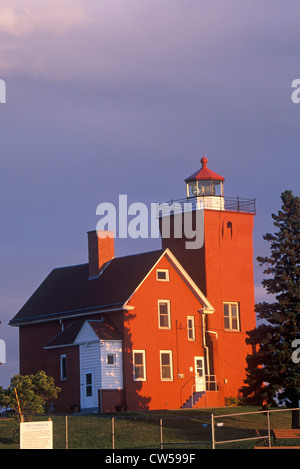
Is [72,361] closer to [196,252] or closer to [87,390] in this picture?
[87,390]

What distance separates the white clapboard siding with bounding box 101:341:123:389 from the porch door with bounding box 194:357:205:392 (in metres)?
5.19

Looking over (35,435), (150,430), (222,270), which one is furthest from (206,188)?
(35,435)

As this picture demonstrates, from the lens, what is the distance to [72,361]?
162ft

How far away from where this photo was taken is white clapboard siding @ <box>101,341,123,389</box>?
47469 mm

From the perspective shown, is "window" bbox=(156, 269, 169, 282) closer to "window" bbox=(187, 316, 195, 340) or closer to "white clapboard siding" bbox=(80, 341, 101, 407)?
"window" bbox=(187, 316, 195, 340)

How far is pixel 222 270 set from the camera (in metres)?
53.3

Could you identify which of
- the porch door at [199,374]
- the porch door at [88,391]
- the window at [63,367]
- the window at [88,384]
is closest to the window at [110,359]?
the porch door at [88,391]

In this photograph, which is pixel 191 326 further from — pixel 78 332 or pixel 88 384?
pixel 88 384

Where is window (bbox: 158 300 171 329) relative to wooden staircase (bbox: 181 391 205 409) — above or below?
above

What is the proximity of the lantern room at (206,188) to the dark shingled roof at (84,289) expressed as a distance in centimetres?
499

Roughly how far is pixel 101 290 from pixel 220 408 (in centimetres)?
946

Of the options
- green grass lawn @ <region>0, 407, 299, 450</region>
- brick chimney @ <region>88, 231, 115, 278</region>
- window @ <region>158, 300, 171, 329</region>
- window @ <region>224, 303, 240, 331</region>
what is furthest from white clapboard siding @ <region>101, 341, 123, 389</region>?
window @ <region>224, 303, 240, 331</region>

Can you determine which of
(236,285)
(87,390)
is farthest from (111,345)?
(236,285)
